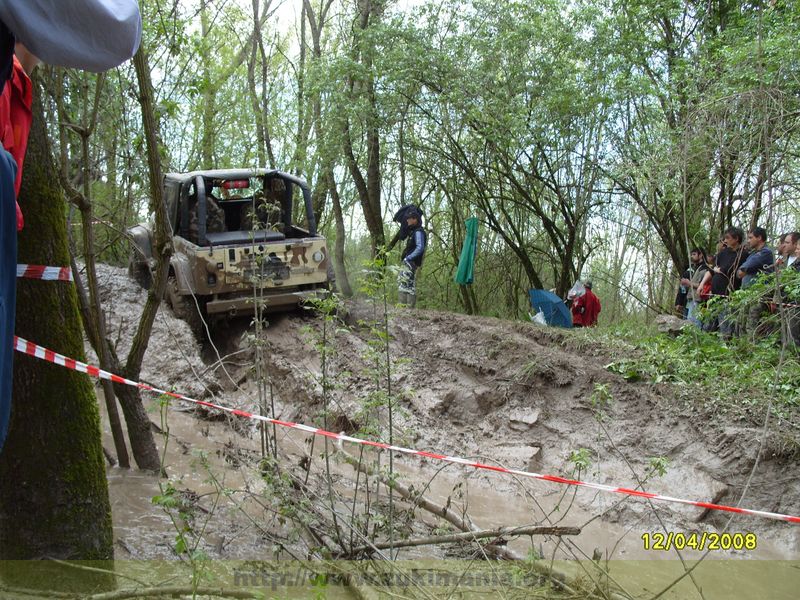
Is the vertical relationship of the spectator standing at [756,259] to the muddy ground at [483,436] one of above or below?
above

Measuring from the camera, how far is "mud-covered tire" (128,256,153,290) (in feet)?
33.5

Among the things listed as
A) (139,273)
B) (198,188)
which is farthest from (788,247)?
(139,273)

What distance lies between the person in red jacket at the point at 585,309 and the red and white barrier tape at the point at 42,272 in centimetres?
869

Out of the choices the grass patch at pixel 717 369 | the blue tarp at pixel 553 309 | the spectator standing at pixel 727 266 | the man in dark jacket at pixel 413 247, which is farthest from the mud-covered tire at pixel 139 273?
the spectator standing at pixel 727 266

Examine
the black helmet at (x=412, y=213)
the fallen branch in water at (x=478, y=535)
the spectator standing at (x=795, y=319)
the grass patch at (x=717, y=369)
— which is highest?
the black helmet at (x=412, y=213)

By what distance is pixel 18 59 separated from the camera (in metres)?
1.93

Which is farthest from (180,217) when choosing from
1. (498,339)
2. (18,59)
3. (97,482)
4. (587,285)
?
(18,59)

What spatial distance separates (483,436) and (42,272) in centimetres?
485

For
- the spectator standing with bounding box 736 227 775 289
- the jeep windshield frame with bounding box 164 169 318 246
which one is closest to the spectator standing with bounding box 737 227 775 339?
the spectator standing with bounding box 736 227 775 289

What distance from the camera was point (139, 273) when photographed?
10.3 metres

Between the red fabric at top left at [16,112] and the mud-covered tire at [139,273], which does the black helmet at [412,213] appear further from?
the red fabric at top left at [16,112]

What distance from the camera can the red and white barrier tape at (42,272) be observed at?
2.93 m

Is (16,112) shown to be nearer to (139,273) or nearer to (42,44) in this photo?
(42,44)

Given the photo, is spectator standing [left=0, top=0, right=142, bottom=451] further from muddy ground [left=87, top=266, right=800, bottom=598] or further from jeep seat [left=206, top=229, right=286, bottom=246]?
jeep seat [left=206, top=229, right=286, bottom=246]
